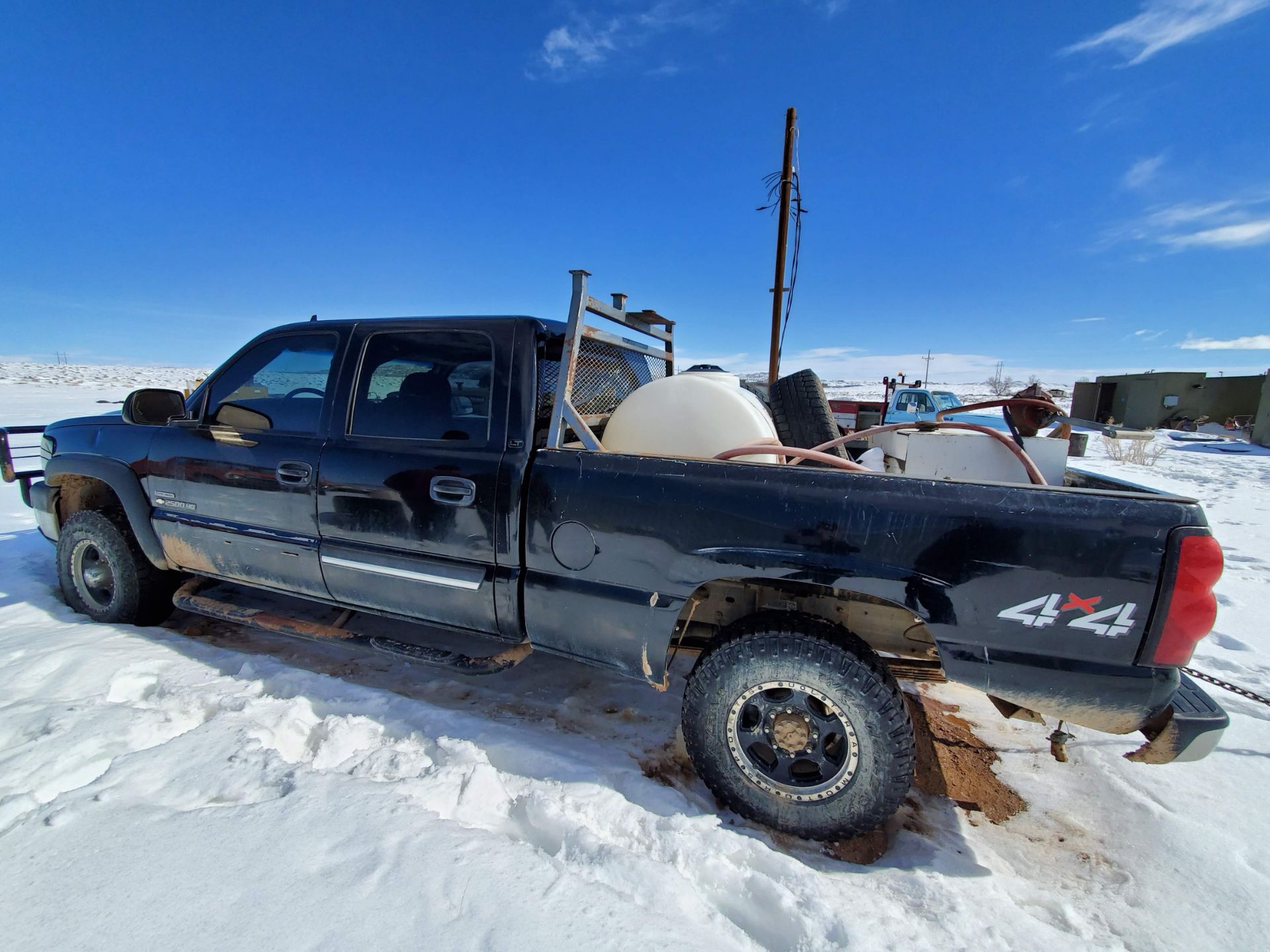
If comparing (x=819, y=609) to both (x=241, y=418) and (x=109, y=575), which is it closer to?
(x=241, y=418)

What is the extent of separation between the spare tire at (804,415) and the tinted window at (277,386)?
8.16 ft

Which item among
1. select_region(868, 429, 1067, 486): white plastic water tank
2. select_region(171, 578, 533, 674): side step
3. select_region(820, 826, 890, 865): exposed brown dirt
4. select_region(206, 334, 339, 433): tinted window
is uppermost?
select_region(206, 334, 339, 433): tinted window

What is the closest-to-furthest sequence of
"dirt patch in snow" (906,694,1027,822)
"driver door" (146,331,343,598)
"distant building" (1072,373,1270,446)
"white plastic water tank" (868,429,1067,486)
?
"dirt patch in snow" (906,694,1027,822) → "white plastic water tank" (868,429,1067,486) → "driver door" (146,331,343,598) → "distant building" (1072,373,1270,446)

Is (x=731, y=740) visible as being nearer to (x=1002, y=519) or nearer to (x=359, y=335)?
(x=1002, y=519)

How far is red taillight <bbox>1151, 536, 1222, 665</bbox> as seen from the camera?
1.74 meters

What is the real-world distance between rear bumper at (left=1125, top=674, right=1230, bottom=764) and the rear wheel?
5051mm

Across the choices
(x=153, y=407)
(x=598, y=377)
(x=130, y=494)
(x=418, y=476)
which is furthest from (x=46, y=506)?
(x=598, y=377)

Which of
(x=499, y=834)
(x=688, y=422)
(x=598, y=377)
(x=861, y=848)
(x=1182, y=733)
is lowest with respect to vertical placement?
(x=861, y=848)

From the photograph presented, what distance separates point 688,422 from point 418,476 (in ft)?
4.24

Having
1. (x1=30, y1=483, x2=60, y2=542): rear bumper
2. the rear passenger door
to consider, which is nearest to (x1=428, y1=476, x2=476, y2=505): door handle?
the rear passenger door

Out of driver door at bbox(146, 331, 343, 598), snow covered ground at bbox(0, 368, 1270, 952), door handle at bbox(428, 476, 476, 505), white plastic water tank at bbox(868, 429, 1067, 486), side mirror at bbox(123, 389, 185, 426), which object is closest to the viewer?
snow covered ground at bbox(0, 368, 1270, 952)

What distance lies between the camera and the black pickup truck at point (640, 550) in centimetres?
187

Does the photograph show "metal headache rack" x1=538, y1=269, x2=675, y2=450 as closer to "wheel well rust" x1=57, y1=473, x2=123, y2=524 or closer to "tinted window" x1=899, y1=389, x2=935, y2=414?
"wheel well rust" x1=57, y1=473, x2=123, y2=524

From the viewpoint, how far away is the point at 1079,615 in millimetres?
1851
